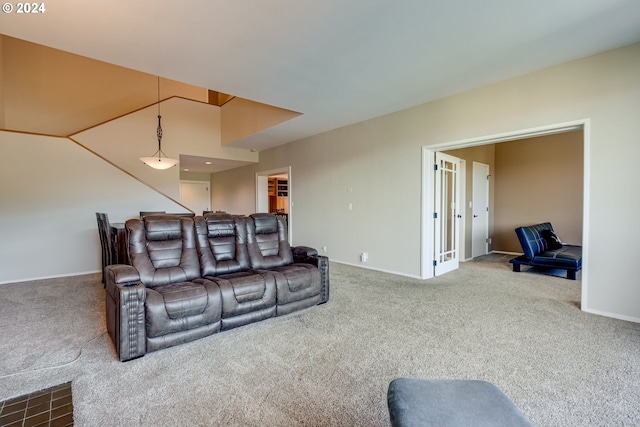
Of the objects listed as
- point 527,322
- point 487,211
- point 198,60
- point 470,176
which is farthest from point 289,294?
point 487,211

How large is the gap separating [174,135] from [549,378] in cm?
743

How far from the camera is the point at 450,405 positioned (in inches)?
45.6

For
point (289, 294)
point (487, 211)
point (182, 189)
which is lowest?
point (289, 294)

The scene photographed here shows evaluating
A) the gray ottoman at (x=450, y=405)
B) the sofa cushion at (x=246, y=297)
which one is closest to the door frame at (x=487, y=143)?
the sofa cushion at (x=246, y=297)

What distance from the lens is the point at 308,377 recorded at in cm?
207

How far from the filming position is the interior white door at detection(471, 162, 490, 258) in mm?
6566

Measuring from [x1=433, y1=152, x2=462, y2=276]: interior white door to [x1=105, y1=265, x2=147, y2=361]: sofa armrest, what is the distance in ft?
13.4

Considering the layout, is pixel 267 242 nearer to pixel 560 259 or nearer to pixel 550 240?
pixel 560 259

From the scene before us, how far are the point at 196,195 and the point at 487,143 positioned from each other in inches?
359

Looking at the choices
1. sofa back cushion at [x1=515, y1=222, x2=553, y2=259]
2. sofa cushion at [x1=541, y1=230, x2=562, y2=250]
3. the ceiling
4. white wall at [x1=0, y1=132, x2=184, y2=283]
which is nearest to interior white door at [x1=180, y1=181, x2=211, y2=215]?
white wall at [x1=0, y1=132, x2=184, y2=283]

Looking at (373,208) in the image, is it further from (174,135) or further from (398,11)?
(174,135)

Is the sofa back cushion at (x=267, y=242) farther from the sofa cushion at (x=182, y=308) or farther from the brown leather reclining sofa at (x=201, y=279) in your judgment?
the sofa cushion at (x=182, y=308)

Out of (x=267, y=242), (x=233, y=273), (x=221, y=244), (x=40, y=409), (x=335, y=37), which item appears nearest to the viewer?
(x=40, y=409)

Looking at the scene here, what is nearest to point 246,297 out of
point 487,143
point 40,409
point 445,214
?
point 40,409
